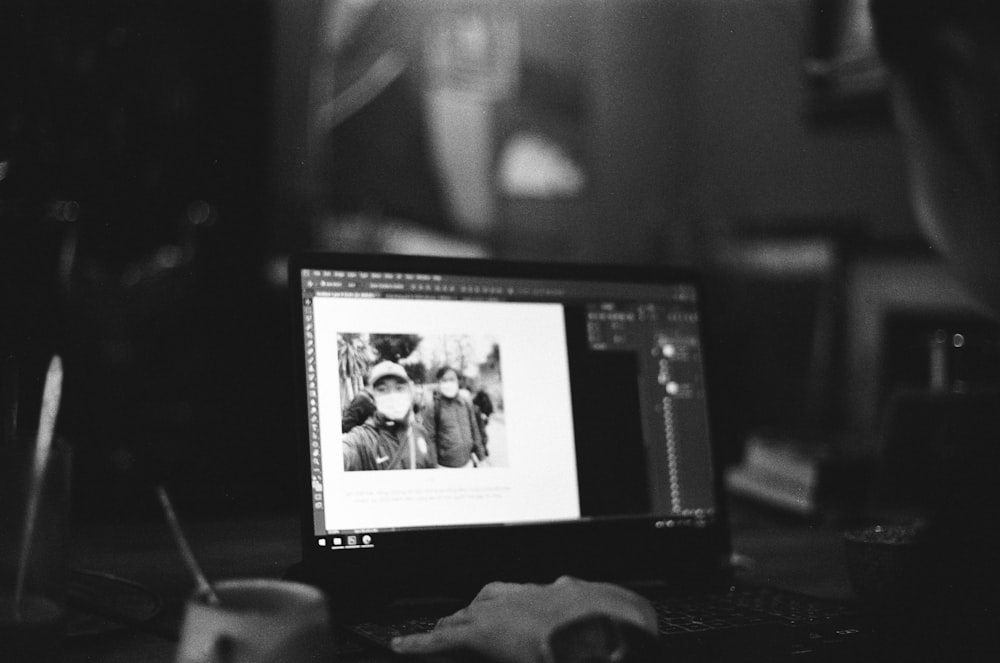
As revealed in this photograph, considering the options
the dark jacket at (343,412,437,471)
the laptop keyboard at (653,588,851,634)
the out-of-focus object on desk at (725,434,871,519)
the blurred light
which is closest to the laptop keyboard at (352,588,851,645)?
the laptop keyboard at (653,588,851,634)

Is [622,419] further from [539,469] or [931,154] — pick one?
[931,154]

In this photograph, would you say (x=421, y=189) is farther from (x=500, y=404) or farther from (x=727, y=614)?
(x=727, y=614)

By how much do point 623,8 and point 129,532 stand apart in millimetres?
3283

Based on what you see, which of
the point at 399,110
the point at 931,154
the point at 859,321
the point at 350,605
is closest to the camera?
the point at 350,605

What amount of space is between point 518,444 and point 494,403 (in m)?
0.04

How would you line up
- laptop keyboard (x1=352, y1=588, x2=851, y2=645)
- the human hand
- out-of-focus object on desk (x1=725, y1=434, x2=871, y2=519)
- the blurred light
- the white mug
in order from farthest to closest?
the blurred light < out-of-focus object on desk (x1=725, y1=434, x2=871, y2=519) < laptop keyboard (x1=352, y1=588, x2=851, y2=645) < the human hand < the white mug

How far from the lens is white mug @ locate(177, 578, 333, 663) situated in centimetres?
50

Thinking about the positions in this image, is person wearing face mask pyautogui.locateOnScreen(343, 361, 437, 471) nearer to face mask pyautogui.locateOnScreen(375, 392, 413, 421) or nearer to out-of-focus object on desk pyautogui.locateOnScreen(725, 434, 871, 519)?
face mask pyautogui.locateOnScreen(375, 392, 413, 421)

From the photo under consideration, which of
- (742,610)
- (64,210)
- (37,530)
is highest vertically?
(64,210)

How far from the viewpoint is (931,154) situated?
111cm

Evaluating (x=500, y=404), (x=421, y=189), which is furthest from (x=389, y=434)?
(x=421, y=189)

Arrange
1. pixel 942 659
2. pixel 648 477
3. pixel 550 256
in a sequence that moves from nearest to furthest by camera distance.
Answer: pixel 942 659, pixel 648 477, pixel 550 256

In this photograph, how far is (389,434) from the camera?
0.83m

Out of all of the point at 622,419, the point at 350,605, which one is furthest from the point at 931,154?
the point at 350,605
